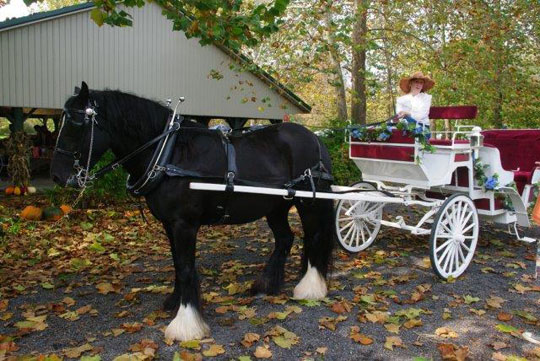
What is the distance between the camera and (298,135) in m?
4.48

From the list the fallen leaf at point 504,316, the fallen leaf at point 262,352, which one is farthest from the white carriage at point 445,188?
the fallen leaf at point 262,352

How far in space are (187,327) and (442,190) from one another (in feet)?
13.5

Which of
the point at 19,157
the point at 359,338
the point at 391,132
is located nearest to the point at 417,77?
the point at 391,132

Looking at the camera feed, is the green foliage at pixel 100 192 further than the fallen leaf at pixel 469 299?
Yes

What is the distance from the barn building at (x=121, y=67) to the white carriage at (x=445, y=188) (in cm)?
570

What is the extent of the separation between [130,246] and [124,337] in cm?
336

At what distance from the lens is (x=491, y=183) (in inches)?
222

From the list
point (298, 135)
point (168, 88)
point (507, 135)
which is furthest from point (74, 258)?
point (168, 88)

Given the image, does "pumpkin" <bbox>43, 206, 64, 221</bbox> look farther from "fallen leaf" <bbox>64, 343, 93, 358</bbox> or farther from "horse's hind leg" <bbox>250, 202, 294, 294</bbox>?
"fallen leaf" <bbox>64, 343, 93, 358</bbox>

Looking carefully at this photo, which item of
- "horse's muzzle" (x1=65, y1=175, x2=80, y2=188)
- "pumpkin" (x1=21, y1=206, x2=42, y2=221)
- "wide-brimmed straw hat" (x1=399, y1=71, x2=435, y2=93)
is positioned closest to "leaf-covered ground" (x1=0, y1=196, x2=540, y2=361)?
"horse's muzzle" (x1=65, y1=175, x2=80, y2=188)

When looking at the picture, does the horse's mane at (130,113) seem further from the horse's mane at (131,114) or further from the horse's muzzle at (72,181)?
the horse's muzzle at (72,181)

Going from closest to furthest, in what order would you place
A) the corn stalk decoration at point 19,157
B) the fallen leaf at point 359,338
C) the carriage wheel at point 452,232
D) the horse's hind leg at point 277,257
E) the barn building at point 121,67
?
the fallen leaf at point 359,338 < the horse's hind leg at point 277,257 < the carriage wheel at point 452,232 < the corn stalk decoration at point 19,157 < the barn building at point 121,67

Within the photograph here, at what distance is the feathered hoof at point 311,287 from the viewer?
4.43 metres

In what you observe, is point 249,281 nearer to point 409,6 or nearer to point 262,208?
point 262,208
